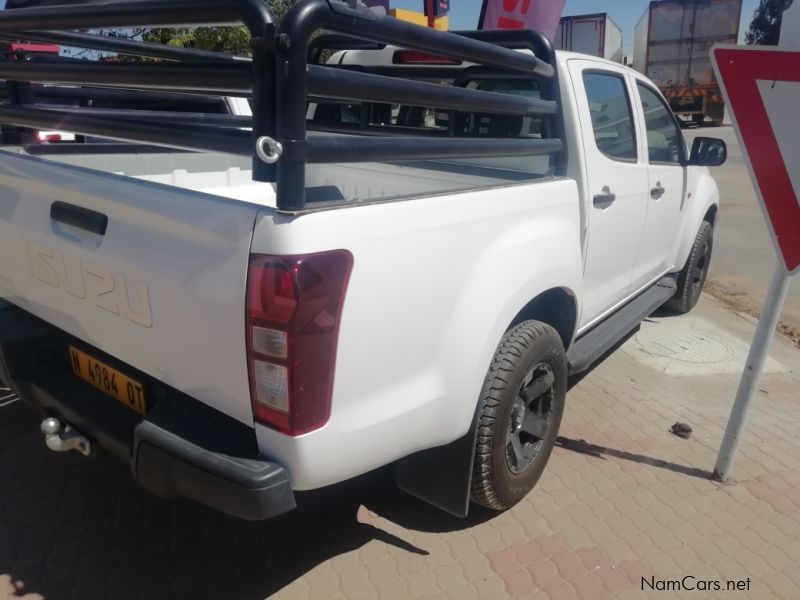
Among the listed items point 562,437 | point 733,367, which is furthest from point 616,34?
point 562,437

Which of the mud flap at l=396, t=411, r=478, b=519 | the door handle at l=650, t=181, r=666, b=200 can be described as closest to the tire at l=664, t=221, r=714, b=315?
the door handle at l=650, t=181, r=666, b=200

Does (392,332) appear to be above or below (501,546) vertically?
above

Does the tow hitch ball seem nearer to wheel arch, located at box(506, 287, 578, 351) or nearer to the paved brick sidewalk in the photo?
the paved brick sidewalk

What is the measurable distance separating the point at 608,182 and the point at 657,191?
0.95m

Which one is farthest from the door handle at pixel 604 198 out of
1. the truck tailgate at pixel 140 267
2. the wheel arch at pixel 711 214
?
the wheel arch at pixel 711 214

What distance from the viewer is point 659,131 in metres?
4.43

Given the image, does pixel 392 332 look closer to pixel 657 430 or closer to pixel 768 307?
pixel 768 307

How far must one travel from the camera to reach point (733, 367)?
462 cm

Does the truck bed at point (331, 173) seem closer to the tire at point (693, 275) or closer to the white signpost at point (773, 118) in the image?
the white signpost at point (773, 118)

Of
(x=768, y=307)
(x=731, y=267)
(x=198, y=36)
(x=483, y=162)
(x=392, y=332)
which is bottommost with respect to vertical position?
(x=731, y=267)

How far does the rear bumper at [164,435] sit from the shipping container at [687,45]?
85.2 ft

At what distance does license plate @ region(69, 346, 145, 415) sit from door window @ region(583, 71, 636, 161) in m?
2.36

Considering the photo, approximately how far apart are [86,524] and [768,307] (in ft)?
10.2

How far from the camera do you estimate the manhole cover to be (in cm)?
479
